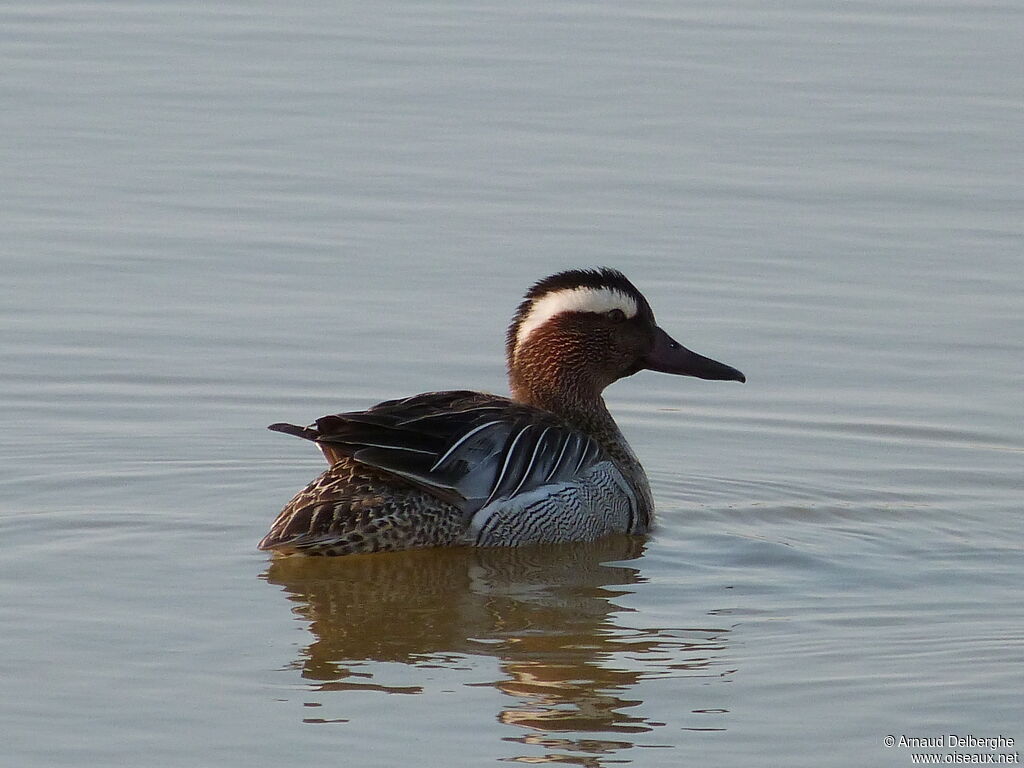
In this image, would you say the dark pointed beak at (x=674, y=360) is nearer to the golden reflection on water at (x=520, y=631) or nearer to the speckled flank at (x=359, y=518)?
the golden reflection on water at (x=520, y=631)

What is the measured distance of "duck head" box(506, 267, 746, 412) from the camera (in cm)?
1075

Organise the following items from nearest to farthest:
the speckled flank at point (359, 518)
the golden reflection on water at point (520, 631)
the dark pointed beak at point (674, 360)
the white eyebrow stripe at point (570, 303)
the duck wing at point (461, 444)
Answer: the golden reflection on water at point (520, 631) < the duck wing at point (461, 444) < the speckled flank at point (359, 518) < the white eyebrow stripe at point (570, 303) < the dark pointed beak at point (674, 360)

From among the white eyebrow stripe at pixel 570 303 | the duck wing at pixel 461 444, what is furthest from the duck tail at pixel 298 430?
the white eyebrow stripe at pixel 570 303

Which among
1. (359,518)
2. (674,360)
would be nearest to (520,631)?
(359,518)

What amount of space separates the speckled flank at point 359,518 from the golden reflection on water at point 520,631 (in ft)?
0.35

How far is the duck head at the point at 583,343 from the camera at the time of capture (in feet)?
35.3

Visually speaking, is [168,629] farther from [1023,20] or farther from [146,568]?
[1023,20]

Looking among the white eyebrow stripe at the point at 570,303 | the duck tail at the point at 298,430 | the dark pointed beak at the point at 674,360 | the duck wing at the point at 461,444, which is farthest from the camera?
the dark pointed beak at the point at 674,360

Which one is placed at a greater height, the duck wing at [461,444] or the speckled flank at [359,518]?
the duck wing at [461,444]

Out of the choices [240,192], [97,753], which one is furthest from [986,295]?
[97,753]

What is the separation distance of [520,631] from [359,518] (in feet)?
3.92

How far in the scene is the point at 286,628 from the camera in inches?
342

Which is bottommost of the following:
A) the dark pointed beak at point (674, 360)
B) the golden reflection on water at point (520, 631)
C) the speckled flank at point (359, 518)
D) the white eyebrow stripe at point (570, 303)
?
the golden reflection on water at point (520, 631)

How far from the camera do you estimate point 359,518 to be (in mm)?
9656
